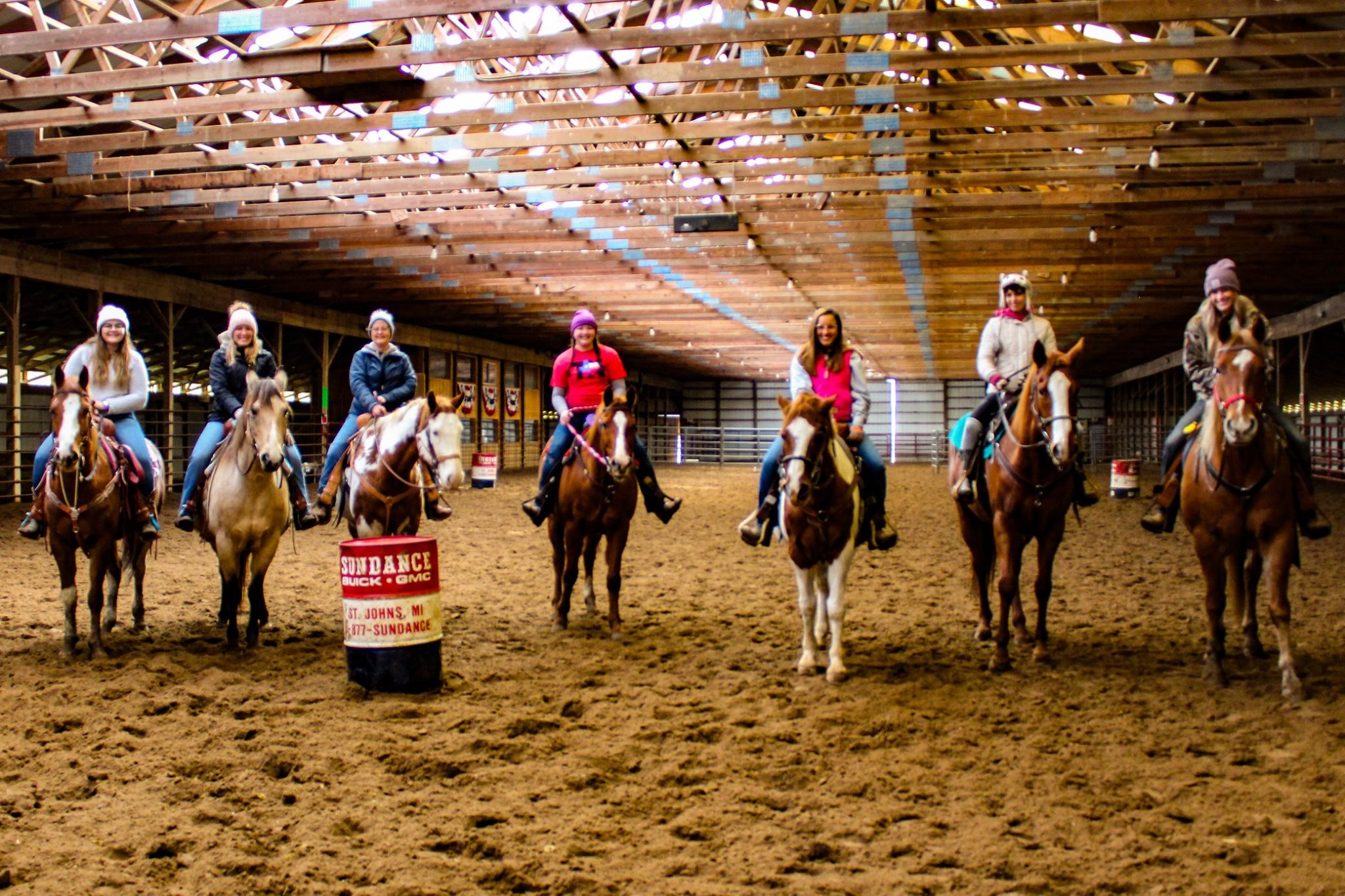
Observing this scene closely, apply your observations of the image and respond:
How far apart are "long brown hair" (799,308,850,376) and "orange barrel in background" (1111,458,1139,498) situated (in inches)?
517

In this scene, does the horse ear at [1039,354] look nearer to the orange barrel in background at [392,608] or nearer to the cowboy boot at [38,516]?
the orange barrel in background at [392,608]

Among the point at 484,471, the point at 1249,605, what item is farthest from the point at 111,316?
the point at 484,471

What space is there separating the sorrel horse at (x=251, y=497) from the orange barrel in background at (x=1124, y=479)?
14939 mm

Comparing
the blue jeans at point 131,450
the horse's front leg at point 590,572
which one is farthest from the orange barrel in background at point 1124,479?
the blue jeans at point 131,450

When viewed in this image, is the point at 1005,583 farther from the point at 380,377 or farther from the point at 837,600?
the point at 380,377

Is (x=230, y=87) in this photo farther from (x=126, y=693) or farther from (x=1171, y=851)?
(x=1171, y=851)

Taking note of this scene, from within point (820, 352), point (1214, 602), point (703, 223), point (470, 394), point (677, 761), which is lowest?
point (677, 761)

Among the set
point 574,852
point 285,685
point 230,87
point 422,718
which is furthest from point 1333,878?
point 230,87

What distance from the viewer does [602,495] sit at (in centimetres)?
629

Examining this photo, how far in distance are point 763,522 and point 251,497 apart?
2899mm

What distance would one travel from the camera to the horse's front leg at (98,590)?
5.53 meters

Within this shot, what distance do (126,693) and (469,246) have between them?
11347 millimetres

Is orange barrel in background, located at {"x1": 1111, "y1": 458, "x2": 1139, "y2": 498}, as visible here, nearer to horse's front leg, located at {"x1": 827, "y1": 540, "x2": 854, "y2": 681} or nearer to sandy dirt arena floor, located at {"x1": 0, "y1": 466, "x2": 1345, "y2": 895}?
sandy dirt arena floor, located at {"x1": 0, "y1": 466, "x2": 1345, "y2": 895}

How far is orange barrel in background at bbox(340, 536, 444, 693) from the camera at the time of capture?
478 centimetres
